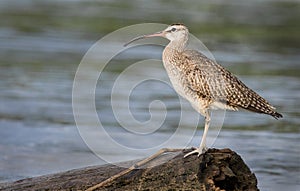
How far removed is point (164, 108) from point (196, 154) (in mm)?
7082

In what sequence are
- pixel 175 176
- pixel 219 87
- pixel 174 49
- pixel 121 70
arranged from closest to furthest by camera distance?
pixel 175 176, pixel 219 87, pixel 174 49, pixel 121 70

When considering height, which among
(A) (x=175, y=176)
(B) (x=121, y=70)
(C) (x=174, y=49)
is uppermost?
(B) (x=121, y=70)

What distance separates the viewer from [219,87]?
912 cm

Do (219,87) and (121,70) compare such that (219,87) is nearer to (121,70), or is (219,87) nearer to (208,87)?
(208,87)

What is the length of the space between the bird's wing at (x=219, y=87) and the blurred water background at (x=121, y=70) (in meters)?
2.72

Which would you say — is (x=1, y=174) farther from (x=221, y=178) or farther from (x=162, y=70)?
(x=162, y=70)

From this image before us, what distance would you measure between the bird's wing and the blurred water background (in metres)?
2.72

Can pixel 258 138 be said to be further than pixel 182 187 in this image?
Yes

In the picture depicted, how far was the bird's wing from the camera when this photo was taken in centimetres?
914

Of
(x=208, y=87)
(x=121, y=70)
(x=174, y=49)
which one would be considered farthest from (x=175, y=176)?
(x=121, y=70)

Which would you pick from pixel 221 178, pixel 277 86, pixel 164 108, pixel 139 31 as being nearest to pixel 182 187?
pixel 221 178

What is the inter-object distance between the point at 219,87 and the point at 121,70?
31.0 ft

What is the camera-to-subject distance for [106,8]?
26.4 m

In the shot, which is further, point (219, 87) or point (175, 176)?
point (219, 87)
